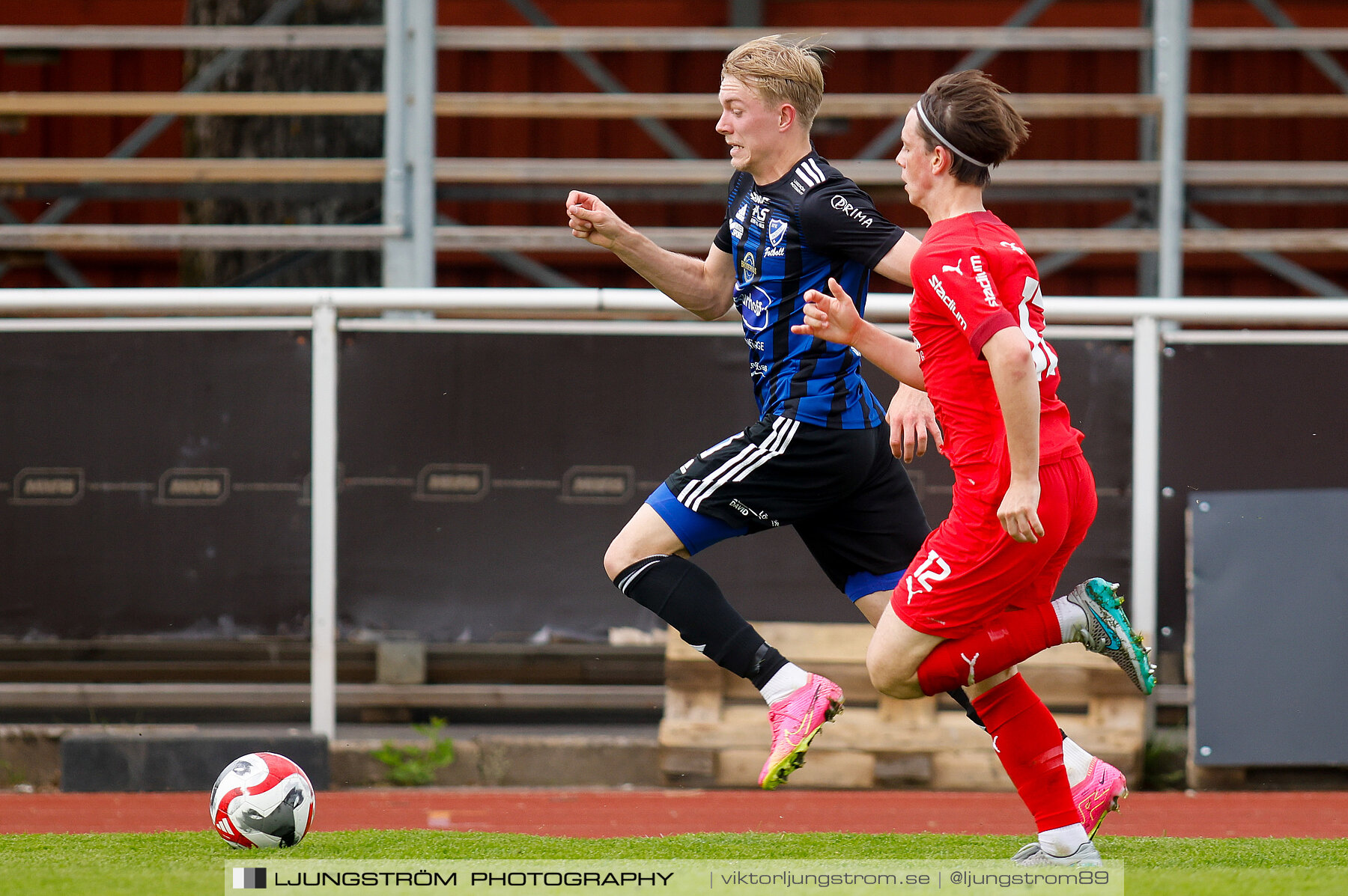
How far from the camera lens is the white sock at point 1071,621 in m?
3.66

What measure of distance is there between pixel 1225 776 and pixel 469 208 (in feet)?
27.7

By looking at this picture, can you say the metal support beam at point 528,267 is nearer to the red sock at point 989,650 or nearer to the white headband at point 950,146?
the white headband at point 950,146

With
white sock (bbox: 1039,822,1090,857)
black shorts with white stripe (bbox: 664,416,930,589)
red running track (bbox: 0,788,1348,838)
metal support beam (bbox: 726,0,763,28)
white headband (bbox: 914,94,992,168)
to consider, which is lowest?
red running track (bbox: 0,788,1348,838)

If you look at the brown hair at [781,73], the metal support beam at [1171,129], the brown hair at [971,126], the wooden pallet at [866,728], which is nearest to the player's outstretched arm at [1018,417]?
the brown hair at [971,126]

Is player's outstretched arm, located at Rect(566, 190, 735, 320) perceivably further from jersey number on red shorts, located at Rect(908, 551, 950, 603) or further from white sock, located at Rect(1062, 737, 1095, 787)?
white sock, located at Rect(1062, 737, 1095, 787)

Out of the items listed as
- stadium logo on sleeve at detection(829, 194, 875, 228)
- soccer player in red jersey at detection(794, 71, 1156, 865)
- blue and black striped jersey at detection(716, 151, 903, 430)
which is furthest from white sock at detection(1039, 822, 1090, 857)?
stadium logo on sleeve at detection(829, 194, 875, 228)

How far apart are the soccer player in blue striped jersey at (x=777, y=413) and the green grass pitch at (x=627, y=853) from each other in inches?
28.7

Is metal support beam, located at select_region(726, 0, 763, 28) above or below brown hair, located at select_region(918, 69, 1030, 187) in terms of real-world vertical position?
above

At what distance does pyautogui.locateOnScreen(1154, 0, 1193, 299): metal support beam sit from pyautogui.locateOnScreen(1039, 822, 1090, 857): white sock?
4844 millimetres

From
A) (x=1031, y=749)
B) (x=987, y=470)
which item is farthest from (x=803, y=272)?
(x=1031, y=749)

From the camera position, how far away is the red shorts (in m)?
3.41

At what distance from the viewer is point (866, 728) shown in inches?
233

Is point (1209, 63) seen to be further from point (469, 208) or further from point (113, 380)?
point (113, 380)

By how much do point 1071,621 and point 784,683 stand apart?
0.77 metres
